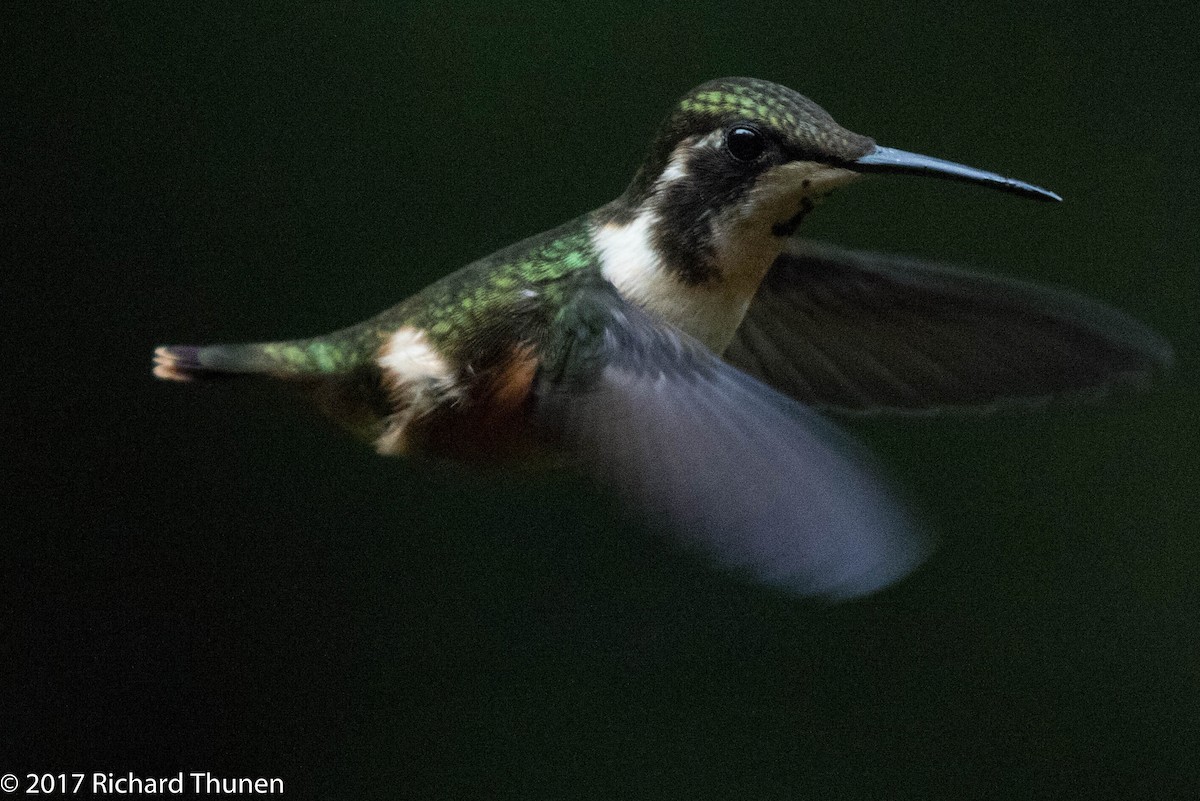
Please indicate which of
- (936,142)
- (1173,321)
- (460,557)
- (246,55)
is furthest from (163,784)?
(1173,321)

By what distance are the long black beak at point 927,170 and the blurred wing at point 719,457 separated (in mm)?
127

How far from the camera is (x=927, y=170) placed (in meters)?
0.67

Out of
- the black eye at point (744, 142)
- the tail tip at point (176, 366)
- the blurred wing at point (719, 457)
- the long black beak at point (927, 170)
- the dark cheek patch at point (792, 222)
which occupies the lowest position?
the blurred wing at point (719, 457)

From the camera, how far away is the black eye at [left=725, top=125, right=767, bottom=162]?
2.33 ft

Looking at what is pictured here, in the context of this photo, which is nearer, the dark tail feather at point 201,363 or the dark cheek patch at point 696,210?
the dark cheek patch at point 696,210

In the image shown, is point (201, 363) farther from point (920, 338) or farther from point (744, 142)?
A: point (920, 338)

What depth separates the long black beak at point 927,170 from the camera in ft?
2.18

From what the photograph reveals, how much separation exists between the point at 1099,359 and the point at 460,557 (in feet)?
2.07

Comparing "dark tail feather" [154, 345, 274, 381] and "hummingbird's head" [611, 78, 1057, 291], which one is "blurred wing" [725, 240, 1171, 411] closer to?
"hummingbird's head" [611, 78, 1057, 291]

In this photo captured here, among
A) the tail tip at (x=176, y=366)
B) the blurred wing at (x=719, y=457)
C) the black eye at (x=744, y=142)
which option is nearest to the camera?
the blurred wing at (x=719, y=457)

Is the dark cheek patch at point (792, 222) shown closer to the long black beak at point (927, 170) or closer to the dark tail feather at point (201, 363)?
the long black beak at point (927, 170)

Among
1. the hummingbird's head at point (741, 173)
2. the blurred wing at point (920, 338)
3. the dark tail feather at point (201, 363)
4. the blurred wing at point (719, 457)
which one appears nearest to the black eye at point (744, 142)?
the hummingbird's head at point (741, 173)

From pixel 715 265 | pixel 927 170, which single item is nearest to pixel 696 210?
pixel 715 265

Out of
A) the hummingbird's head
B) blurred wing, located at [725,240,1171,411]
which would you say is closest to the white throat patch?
the hummingbird's head
